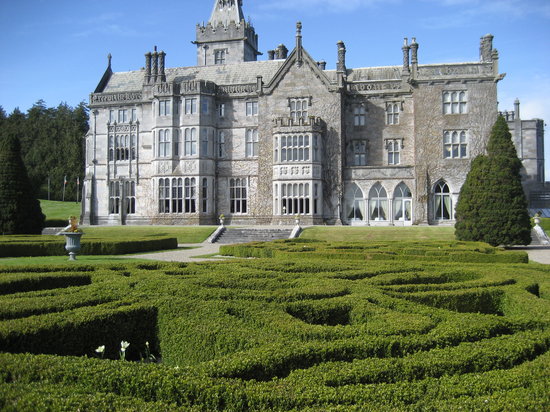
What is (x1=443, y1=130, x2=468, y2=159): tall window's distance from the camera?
40.6 m

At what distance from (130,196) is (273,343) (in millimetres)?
42081

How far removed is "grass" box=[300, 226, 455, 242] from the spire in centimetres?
3030

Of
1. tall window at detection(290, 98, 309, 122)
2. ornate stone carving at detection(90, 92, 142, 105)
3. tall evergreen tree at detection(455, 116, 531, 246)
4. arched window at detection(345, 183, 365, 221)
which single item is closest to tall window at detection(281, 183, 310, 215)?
arched window at detection(345, 183, 365, 221)

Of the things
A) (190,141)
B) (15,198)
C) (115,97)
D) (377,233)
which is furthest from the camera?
(115,97)

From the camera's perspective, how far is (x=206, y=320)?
6965mm

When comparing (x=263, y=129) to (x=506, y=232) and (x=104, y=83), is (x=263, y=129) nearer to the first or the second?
(x=104, y=83)

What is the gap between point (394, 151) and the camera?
42.5 metres

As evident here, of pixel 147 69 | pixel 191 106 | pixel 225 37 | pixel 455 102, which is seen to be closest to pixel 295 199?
pixel 191 106

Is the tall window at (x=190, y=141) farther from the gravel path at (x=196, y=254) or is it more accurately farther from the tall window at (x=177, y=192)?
the gravel path at (x=196, y=254)

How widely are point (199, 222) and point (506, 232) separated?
24104mm

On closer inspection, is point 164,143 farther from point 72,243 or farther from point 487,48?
point 487,48

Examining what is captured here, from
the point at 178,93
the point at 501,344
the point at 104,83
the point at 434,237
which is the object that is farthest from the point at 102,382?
the point at 104,83

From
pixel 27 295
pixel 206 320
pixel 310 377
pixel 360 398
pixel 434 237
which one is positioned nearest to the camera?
pixel 360 398

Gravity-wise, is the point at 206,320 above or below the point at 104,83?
below
